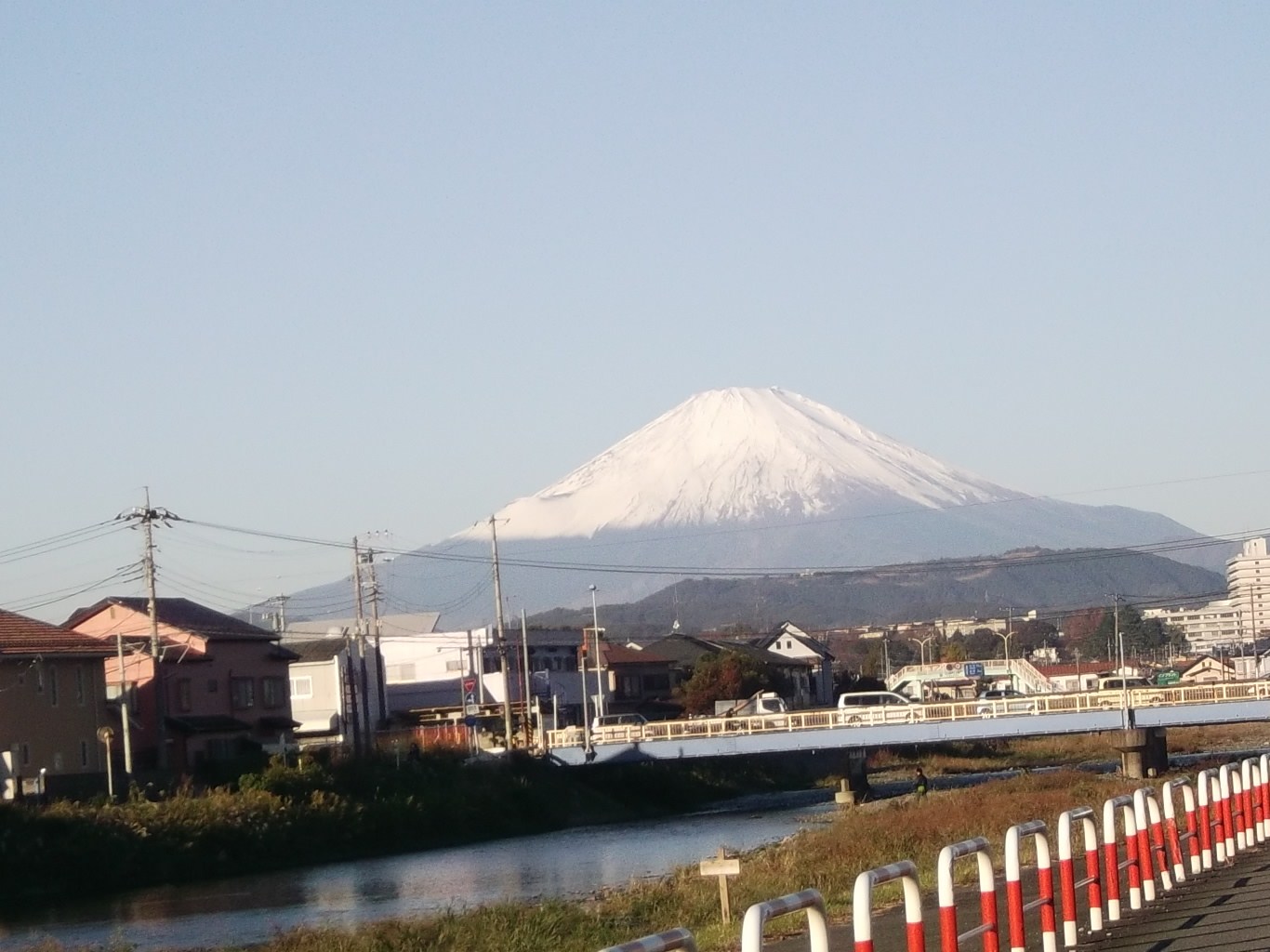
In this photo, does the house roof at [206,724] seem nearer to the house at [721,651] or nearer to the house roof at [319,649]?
the house roof at [319,649]

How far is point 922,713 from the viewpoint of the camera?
60.5 m

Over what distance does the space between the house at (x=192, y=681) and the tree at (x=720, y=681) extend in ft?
96.5

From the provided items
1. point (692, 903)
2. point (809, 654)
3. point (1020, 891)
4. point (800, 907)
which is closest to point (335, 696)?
point (809, 654)

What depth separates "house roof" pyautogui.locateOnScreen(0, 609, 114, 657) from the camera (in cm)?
4875

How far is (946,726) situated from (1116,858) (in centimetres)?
4566

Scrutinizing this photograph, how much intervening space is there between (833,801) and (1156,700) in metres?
11.7

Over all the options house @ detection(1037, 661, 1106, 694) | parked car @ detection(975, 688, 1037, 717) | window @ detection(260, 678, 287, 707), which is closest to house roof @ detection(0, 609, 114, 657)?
window @ detection(260, 678, 287, 707)

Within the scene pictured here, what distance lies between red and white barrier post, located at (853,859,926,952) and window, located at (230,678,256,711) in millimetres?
52753

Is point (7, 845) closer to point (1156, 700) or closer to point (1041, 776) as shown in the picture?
point (1041, 776)

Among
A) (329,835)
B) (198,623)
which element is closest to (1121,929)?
(329,835)

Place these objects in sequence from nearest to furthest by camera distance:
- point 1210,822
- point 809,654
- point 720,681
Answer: point 1210,822
point 720,681
point 809,654

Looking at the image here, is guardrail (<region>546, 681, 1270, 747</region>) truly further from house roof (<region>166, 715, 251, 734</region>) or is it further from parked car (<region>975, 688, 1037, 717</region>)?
house roof (<region>166, 715, 251, 734</region>)

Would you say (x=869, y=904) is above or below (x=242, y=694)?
below

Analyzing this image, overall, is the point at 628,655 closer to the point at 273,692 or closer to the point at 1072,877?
the point at 273,692
